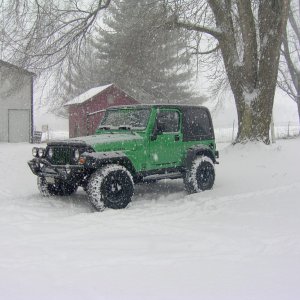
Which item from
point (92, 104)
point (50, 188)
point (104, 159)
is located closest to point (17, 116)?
point (92, 104)

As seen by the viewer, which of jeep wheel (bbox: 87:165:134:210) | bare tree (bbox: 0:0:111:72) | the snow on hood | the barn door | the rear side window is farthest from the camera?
the barn door

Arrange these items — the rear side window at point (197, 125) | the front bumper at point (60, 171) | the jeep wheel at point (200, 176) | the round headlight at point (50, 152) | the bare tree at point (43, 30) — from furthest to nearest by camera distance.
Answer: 1. the bare tree at point (43, 30)
2. the rear side window at point (197, 125)
3. the jeep wheel at point (200, 176)
4. the round headlight at point (50, 152)
5. the front bumper at point (60, 171)

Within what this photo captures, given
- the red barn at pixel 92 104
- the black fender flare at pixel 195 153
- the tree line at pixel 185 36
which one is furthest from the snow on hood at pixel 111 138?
the red barn at pixel 92 104

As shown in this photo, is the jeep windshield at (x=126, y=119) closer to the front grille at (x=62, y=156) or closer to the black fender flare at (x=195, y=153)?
the black fender flare at (x=195, y=153)

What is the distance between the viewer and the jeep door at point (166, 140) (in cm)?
898

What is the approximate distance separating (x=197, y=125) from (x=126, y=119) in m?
1.66

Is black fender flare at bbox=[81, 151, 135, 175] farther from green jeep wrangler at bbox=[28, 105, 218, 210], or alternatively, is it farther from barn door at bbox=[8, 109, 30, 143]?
barn door at bbox=[8, 109, 30, 143]

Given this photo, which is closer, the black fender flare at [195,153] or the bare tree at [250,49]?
the black fender flare at [195,153]

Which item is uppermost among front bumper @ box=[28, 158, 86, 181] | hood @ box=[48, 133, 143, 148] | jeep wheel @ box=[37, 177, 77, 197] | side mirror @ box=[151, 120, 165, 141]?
side mirror @ box=[151, 120, 165, 141]

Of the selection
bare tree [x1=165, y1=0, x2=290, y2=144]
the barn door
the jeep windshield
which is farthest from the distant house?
the jeep windshield

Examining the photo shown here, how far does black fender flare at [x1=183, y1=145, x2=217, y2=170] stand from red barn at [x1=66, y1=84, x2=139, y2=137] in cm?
1818

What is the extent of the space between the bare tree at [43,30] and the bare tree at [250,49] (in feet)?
10.8

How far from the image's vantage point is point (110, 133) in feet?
30.5

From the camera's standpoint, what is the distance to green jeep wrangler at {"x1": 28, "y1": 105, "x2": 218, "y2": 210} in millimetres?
7953
